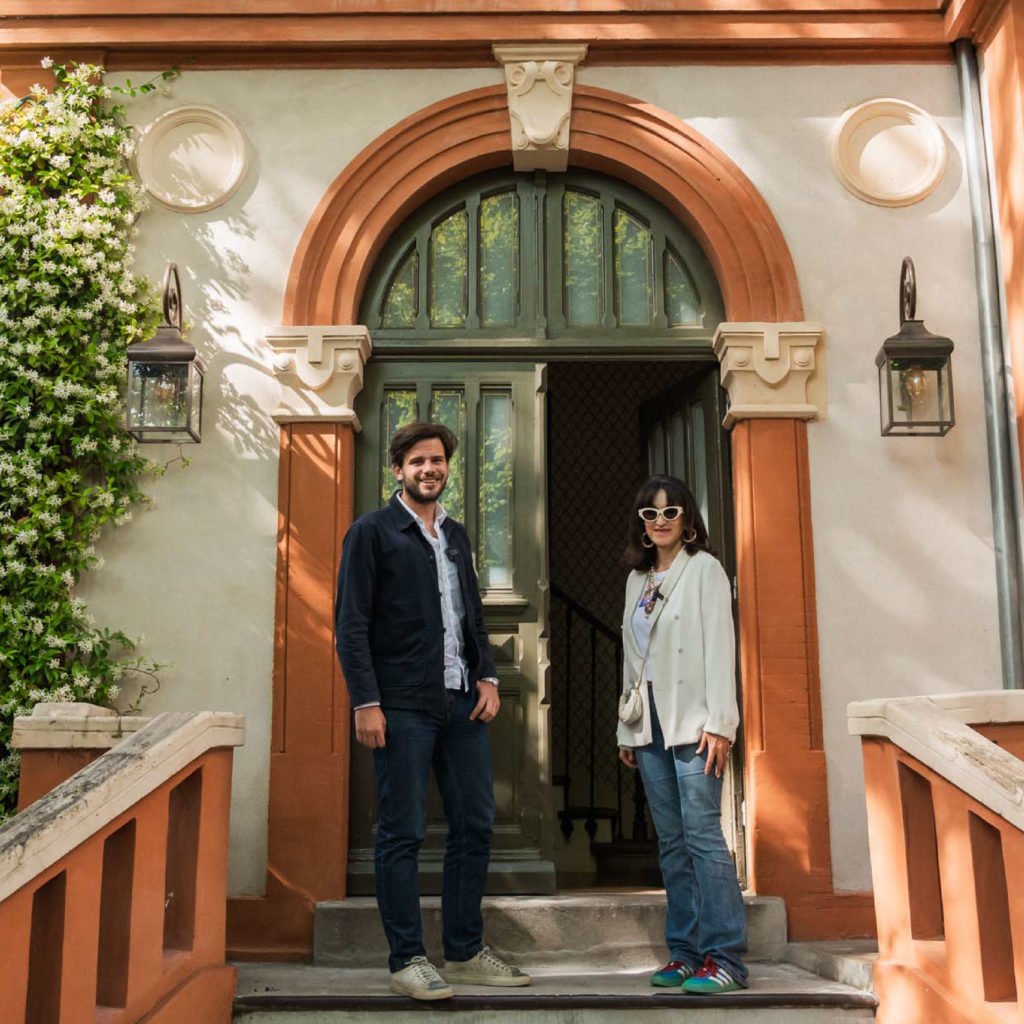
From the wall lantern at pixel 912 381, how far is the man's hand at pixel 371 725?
2651 mm

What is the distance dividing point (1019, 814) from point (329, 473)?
3262mm

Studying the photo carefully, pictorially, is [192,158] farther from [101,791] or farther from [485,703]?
[101,791]

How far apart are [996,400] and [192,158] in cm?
381

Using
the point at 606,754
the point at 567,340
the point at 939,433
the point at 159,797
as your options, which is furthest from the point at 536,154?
the point at 606,754

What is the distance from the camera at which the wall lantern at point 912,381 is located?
549 centimetres

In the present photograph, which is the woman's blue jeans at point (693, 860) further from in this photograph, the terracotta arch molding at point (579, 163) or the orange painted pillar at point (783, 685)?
the terracotta arch molding at point (579, 163)

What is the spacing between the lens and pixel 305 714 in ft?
18.0

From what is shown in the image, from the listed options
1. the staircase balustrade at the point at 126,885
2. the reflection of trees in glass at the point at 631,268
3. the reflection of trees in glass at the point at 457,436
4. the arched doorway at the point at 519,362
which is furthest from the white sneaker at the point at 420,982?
the reflection of trees in glass at the point at 631,268

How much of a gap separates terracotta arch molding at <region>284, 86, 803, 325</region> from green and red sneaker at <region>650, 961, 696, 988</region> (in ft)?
9.29

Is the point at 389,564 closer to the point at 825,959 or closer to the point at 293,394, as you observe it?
the point at 293,394

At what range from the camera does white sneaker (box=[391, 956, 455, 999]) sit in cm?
410

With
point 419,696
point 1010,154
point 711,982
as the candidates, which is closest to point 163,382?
point 419,696

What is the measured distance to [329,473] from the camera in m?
5.70

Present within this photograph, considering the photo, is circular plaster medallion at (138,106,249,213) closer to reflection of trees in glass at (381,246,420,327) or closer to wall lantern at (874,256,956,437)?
reflection of trees in glass at (381,246,420,327)
